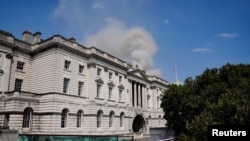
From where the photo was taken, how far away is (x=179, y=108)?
34.0 m

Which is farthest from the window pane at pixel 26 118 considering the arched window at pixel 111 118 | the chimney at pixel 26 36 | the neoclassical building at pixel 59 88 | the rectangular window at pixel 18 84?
the arched window at pixel 111 118

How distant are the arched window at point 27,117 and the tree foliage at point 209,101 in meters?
18.8

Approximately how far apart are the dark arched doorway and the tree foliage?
585 inches

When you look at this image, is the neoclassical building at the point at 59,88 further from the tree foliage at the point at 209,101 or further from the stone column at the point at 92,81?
the tree foliage at the point at 209,101

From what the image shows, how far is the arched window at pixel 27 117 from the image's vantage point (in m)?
28.3

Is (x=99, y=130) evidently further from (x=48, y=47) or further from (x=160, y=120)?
(x=160, y=120)

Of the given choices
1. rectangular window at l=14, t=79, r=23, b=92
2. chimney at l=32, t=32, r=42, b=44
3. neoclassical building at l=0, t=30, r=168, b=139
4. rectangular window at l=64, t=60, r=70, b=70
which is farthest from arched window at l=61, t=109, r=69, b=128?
chimney at l=32, t=32, r=42, b=44

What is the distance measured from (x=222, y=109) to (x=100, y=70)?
23777 mm

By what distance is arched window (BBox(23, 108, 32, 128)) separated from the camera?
2830cm

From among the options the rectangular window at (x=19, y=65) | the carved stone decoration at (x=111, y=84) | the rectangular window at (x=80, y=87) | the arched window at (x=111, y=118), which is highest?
the rectangular window at (x=19, y=65)

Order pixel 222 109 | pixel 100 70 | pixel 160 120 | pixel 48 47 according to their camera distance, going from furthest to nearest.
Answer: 1. pixel 160 120
2. pixel 100 70
3. pixel 48 47
4. pixel 222 109

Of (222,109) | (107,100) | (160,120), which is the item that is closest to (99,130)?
(107,100)

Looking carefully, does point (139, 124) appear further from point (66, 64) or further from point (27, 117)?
point (27, 117)

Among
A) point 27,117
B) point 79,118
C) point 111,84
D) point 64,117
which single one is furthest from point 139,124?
point 27,117
